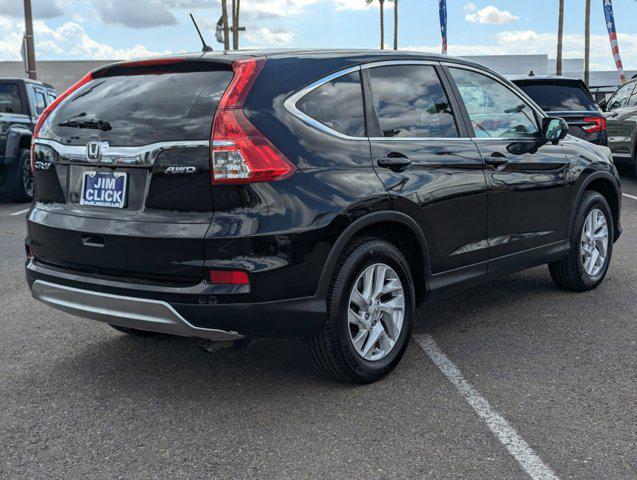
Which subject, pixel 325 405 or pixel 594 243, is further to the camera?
pixel 594 243

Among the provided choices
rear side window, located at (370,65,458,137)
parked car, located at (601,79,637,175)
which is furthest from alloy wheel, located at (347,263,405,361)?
parked car, located at (601,79,637,175)

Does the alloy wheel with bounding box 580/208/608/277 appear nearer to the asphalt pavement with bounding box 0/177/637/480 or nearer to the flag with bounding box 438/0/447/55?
the asphalt pavement with bounding box 0/177/637/480

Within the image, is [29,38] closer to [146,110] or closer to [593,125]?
[593,125]

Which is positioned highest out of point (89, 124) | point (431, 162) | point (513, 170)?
point (89, 124)

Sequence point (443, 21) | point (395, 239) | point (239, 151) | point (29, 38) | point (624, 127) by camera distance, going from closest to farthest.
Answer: point (239, 151) < point (395, 239) < point (624, 127) < point (29, 38) < point (443, 21)

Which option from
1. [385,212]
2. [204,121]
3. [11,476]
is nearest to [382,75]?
[385,212]

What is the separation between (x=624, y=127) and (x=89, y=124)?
461 inches

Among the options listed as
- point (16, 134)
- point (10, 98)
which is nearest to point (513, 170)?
point (16, 134)

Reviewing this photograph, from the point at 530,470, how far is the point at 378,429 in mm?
735

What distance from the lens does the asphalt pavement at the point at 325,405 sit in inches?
136

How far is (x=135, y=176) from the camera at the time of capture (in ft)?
12.9

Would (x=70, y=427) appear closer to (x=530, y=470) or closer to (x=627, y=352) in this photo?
(x=530, y=470)

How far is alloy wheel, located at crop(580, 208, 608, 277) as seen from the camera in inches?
248

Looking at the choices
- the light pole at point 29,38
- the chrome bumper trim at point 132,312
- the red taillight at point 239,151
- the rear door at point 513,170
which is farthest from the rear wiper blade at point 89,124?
the light pole at point 29,38
